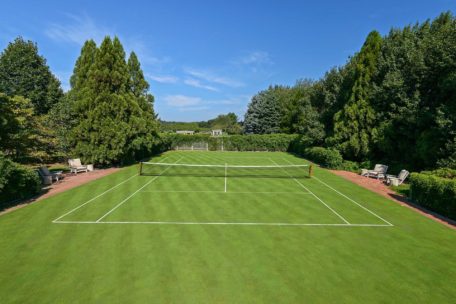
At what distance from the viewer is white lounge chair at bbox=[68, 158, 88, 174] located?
23.7 m

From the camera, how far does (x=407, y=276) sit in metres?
7.66

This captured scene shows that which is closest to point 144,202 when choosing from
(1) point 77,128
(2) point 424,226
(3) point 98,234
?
(3) point 98,234

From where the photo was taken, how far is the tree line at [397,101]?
18.4 meters

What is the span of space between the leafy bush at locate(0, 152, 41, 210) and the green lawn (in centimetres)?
159

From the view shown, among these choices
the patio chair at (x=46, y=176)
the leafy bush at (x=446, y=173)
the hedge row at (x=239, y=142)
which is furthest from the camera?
the hedge row at (x=239, y=142)

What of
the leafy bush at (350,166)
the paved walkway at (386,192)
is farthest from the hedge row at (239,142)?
the paved walkway at (386,192)

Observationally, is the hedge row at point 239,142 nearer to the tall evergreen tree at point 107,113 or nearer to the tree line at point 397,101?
the tree line at point 397,101

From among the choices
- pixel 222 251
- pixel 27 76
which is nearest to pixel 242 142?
pixel 27 76

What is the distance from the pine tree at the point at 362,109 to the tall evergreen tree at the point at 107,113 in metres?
21.3

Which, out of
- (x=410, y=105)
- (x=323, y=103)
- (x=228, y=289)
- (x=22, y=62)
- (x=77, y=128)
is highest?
(x=22, y=62)

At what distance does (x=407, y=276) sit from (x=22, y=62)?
1807 inches

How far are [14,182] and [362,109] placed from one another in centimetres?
2812

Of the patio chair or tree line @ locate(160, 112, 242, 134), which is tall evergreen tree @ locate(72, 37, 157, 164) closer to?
the patio chair

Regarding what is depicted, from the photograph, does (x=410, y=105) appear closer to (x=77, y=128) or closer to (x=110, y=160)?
(x=110, y=160)
